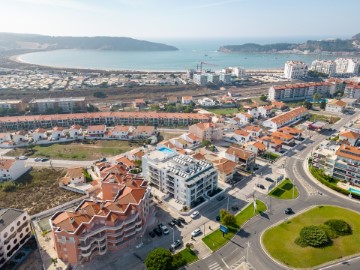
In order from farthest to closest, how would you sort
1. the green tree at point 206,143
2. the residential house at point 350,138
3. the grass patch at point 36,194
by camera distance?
the green tree at point 206,143 < the residential house at point 350,138 < the grass patch at point 36,194

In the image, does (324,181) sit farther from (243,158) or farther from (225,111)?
(225,111)

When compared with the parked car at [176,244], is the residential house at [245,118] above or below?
above

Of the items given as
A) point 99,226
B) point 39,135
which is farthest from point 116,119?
point 99,226

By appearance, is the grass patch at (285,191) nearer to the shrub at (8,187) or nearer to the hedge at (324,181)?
the hedge at (324,181)

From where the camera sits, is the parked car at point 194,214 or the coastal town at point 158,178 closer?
the coastal town at point 158,178

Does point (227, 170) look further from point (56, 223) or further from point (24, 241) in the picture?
point (24, 241)

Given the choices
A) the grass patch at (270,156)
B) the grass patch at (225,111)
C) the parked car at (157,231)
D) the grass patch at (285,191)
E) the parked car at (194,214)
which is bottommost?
the parked car at (157,231)

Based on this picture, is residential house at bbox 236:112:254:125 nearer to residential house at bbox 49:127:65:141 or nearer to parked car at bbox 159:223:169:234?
residential house at bbox 49:127:65:141

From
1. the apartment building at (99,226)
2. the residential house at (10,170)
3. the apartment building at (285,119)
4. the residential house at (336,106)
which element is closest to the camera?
the apartment building at (99,226)

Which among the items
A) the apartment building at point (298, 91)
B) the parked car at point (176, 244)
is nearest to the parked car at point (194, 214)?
the parked car at point (176, 244)
